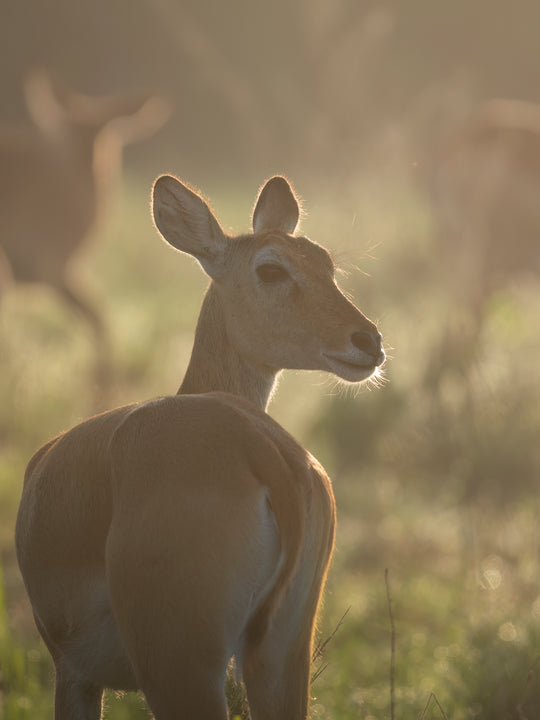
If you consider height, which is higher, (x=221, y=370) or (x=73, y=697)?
(x=221, y=370)

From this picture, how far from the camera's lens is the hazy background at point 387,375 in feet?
13.9

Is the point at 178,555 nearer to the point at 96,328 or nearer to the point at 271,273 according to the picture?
the point at 271,273

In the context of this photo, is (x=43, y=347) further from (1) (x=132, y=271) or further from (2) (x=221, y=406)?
(2) (x=221, y=406)

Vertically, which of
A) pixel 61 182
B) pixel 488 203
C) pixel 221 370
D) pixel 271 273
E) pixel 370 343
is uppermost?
pixel 488 203

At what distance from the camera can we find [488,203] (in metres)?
11.3

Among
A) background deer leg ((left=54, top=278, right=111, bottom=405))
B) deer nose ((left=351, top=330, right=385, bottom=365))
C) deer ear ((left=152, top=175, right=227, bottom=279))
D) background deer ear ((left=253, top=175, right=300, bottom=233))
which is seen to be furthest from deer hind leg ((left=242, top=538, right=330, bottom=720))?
background deer leg ((left=54, top=278, right=111, bottom=405))

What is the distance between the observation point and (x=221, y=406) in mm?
2232

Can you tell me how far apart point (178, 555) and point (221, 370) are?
1400 millimetres

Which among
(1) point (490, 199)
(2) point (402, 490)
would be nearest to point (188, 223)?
(2) point (402, 490)

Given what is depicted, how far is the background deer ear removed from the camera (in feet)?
12.0

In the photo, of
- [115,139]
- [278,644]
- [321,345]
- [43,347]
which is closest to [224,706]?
[278,644]

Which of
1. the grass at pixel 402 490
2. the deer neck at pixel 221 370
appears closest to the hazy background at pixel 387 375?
the grass at pixel 402 490

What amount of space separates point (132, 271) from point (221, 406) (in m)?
13.3

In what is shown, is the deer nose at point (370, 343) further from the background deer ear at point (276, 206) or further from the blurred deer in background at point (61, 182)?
the blurred deer in background at point (61, 182)
